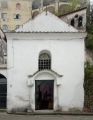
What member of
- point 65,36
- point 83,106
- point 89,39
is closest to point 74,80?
point 83,106

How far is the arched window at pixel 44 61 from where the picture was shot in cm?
1783

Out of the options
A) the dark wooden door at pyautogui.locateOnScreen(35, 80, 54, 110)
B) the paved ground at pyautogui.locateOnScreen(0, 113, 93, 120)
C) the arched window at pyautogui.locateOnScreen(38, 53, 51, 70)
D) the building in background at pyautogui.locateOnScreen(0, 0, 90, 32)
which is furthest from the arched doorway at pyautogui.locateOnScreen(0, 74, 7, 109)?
the building in background at pyautogui.locateOnScreen(0, 0, 90, 32)

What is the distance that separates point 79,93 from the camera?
57.1 feet

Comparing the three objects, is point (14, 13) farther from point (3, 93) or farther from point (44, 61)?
point (3, 93)

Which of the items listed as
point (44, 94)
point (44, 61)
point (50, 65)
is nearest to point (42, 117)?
point (44, 94)

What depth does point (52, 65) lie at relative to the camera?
1741cm

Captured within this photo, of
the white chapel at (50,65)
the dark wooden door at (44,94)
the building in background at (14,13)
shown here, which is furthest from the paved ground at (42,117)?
the building in background at (14,13)

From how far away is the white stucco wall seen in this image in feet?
56.4

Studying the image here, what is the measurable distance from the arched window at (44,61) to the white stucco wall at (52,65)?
546 mm

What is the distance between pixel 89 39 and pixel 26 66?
16.0 m

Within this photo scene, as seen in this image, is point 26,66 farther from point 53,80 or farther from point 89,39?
point 89,39

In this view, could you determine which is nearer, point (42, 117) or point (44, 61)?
point (42, 117)

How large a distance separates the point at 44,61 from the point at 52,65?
3.03 ft

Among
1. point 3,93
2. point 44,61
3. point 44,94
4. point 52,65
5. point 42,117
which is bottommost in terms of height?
point 42,117
